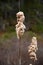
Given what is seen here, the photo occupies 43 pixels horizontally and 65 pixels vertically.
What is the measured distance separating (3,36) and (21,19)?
500 cm

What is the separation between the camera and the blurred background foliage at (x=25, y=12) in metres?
7.28

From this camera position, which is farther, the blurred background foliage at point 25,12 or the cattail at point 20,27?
the blurred background foliage at point 25,12

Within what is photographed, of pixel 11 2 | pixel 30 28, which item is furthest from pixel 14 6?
pixel 30 28

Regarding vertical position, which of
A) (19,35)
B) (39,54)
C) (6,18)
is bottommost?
(6,18)

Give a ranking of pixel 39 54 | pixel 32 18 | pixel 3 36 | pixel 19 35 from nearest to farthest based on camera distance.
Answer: pixel 19 35
pixel 39 54
pixel 3 36
pixel 32 18

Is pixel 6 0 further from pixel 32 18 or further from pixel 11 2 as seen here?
pixel 32 18

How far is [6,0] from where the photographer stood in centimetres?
800

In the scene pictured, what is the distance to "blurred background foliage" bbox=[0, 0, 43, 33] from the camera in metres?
→ 7.28

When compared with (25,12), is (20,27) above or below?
above

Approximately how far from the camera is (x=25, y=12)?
763 cm

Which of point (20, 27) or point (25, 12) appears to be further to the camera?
point (25, 12)

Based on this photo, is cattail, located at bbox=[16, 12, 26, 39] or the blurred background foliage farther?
the blurred background foliage

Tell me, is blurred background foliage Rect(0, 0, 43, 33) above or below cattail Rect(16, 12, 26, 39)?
below

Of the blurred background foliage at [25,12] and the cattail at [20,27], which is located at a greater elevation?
the cattail at [20,27]
